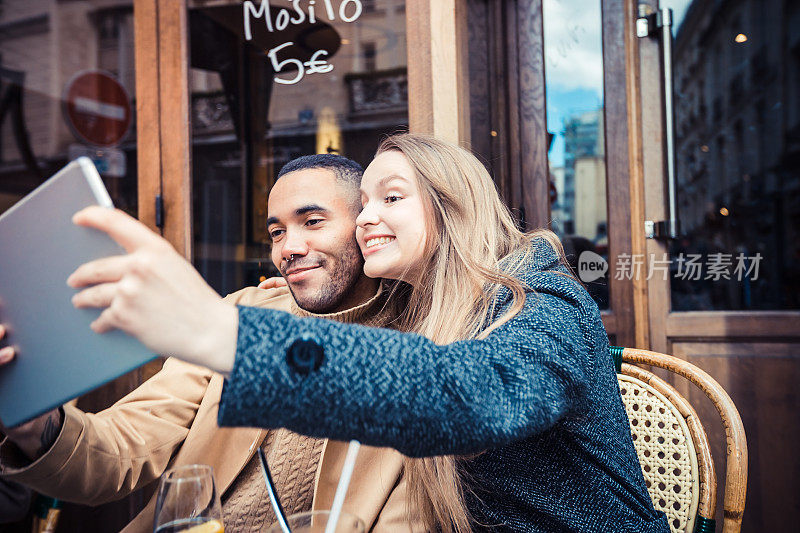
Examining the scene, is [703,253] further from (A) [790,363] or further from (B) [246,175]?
(B) [246,175]

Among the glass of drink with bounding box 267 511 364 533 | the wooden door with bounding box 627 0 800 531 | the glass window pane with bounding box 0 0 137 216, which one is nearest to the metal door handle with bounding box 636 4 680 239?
the wooden door with bounding box 627 0 800 531

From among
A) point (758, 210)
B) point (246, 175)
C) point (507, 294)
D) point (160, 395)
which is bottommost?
point (160, 395)

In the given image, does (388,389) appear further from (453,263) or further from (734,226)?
(734,226)

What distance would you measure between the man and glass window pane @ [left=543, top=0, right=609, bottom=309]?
1.01 meters

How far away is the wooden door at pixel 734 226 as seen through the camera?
82.9 inches

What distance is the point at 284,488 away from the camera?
1357 mm

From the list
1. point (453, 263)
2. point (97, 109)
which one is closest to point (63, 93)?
point (97, 109)

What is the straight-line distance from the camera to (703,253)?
8.23 ft

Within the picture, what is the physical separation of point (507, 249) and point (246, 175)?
2.01 metres

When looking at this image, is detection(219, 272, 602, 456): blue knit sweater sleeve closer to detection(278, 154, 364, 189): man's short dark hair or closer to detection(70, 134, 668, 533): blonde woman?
detection(70, 134, 668, 533): blonde woman

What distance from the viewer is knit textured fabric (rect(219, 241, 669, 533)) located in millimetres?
614

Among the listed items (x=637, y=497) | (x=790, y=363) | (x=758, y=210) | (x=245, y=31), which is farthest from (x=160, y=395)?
(x=758, y=210)

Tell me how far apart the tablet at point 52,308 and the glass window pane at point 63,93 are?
212 cm

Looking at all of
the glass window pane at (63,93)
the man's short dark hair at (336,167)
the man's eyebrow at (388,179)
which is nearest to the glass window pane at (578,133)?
the man's short dark hair at (336,167)
